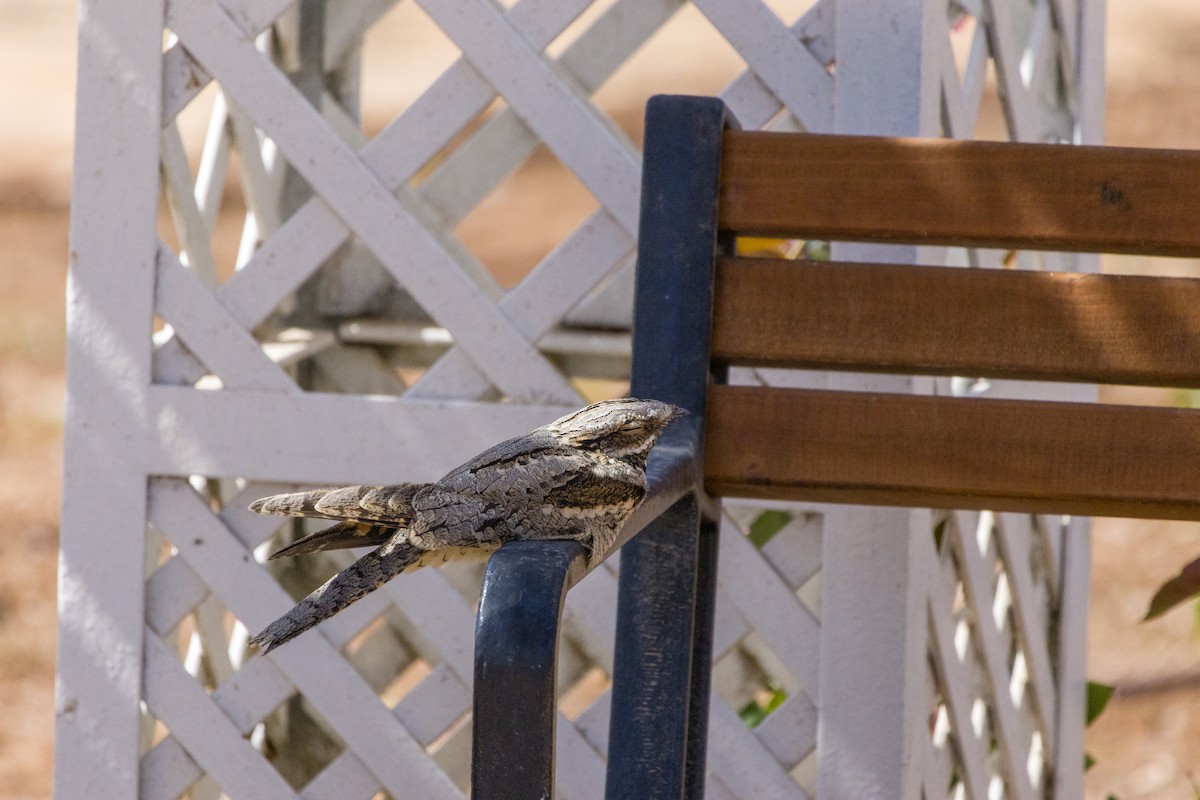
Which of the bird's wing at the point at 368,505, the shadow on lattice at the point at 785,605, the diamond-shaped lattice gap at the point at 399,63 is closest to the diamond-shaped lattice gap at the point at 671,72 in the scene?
the diamond-shaped lattice gap at the point at 399,63

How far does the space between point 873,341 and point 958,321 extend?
0.10 m

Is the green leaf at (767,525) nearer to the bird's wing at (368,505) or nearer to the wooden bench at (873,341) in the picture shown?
the wooden bench at (873,341)

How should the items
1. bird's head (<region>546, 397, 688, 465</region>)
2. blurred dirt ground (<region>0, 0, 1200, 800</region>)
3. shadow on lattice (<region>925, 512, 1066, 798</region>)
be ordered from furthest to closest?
blurred dirt ground (<region>0, 0, 1200, 800</region>) < shadow on lattice (<region>925, 512, 1066, 798</region>) < bird's head (<region>546, 397, 688, 465</region>)

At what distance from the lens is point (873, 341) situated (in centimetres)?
155

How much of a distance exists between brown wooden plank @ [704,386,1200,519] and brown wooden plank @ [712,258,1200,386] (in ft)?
0.14

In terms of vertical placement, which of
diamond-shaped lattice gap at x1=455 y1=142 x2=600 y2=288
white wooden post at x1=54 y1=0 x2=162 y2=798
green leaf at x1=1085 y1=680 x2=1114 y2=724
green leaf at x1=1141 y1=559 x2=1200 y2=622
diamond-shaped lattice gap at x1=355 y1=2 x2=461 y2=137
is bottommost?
green leaf at x1=1085 y1=680 x2=1114 y2=724

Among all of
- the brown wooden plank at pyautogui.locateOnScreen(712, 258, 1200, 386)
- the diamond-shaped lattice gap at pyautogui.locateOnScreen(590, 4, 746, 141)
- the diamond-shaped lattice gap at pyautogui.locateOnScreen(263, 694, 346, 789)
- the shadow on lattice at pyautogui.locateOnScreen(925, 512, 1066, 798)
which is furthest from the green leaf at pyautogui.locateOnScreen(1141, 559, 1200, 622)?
the diamond-shaped lattice gap at pyautogui.locateOnScreen(590, 4, 746, 141)

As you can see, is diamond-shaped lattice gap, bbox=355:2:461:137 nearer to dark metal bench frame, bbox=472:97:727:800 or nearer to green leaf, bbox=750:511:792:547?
green leaf, bbox=750:511:792:547

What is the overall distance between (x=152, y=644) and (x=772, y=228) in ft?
3.66

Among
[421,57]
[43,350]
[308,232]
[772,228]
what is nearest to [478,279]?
[308,232]

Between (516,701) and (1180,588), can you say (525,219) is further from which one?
(516,701)

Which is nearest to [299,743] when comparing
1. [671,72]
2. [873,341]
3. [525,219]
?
[873,341]

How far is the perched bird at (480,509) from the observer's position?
115 cm

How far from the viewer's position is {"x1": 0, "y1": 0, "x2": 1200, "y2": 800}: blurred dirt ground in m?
4.44
